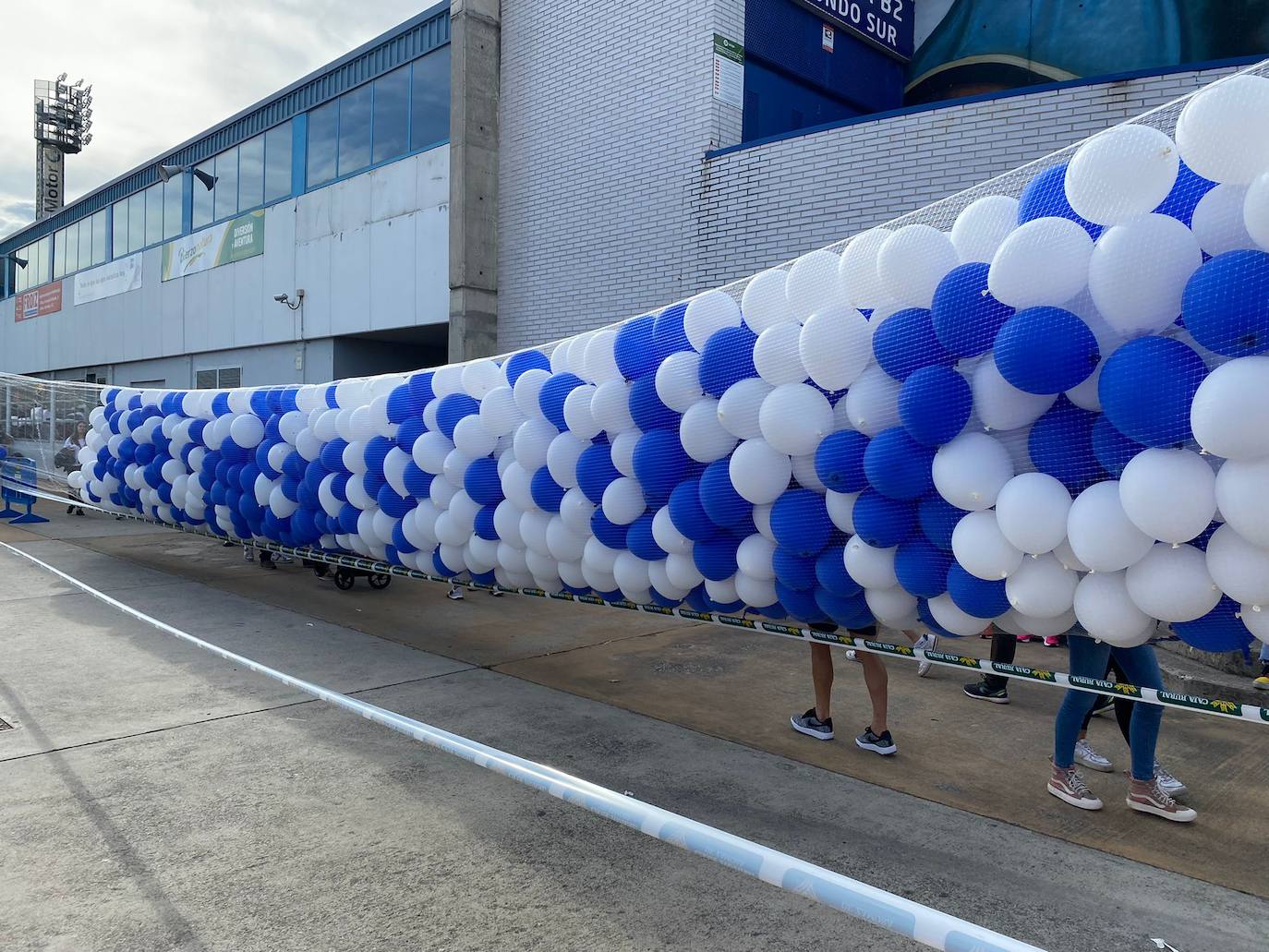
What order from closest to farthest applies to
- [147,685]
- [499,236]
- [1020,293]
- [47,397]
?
[1020,293], [147,685], [47,397], [499,236]

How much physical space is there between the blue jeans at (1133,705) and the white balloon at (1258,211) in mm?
1803

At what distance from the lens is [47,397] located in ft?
37.4

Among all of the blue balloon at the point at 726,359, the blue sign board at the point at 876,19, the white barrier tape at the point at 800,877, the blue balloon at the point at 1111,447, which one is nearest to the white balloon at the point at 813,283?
the blue balloon at the point at 726,359

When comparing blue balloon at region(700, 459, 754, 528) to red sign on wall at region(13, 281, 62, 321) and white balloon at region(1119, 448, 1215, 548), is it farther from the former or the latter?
red sign on wall at region(13, 281, 62, 321)

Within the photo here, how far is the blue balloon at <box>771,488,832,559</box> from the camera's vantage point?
139 inches

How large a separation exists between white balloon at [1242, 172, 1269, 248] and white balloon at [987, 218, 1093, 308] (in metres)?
0.45

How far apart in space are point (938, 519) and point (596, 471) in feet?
5.67

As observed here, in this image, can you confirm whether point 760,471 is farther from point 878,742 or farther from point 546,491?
point 878,742

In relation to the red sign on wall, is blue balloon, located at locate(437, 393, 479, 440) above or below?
below

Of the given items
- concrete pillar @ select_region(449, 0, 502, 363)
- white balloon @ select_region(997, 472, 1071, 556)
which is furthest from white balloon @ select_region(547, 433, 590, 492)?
concrete pillar @ select_region(449, 0, 502, 363)

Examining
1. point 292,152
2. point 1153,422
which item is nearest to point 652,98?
point 1153,422

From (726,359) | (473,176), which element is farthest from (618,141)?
(726,359)

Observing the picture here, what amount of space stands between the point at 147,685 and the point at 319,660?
1.07m

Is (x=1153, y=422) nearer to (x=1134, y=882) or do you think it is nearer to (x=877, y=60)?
(x=1134, y=882)
